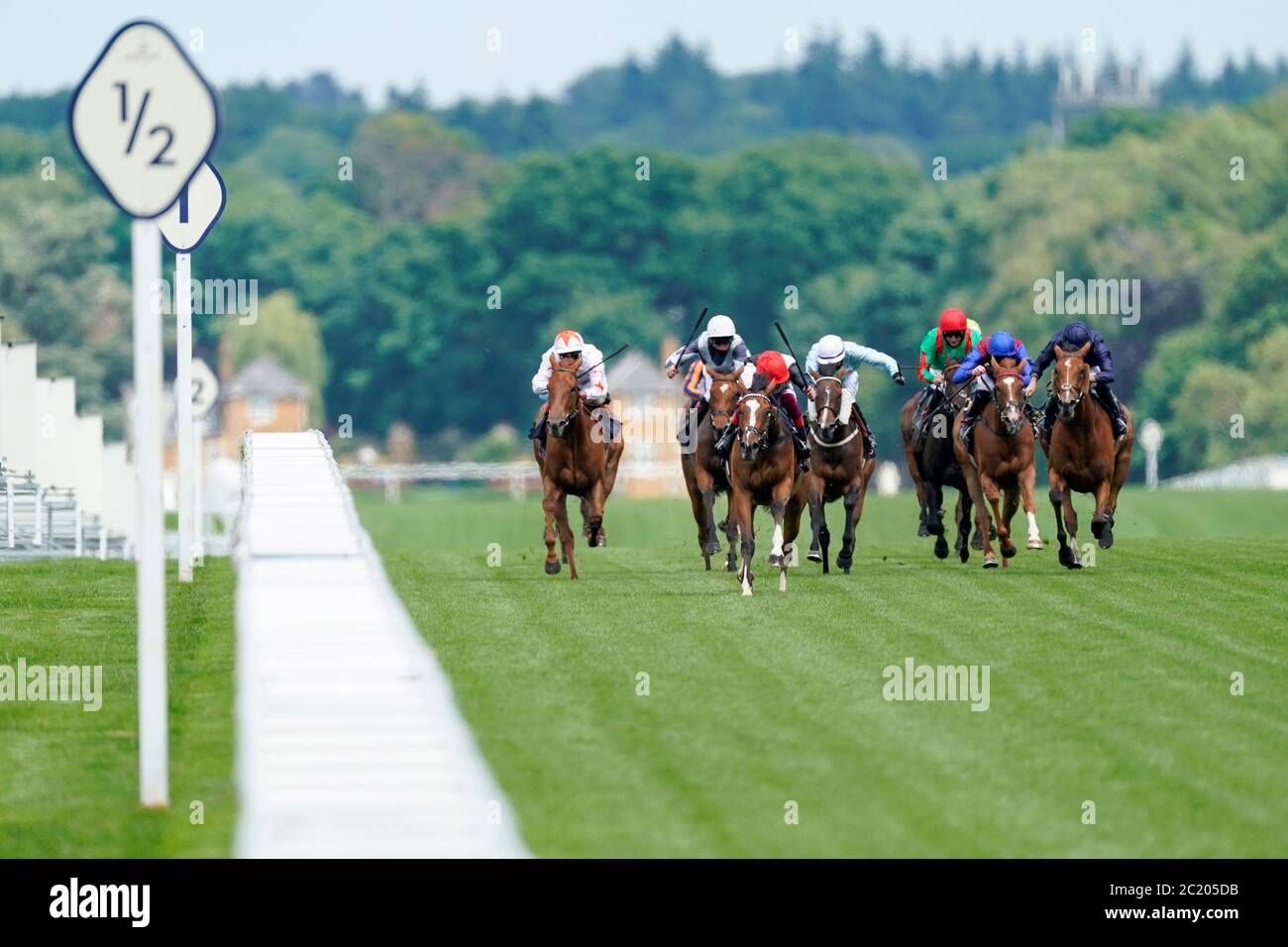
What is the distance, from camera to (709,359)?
22.3 metres

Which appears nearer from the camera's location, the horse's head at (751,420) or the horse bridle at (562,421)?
the horse's head at (751,420)

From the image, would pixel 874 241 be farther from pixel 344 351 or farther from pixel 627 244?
pixel 344 351

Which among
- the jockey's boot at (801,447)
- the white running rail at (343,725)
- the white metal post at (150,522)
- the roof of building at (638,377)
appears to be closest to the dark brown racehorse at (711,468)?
the jockey's boot at (801,447)

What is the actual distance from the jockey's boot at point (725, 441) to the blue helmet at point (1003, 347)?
282 cm

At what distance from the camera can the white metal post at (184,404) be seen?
2345cm

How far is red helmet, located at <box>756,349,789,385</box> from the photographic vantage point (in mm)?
21781

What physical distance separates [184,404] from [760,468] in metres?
6.34

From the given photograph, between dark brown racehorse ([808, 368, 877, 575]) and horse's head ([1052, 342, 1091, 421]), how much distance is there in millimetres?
1599

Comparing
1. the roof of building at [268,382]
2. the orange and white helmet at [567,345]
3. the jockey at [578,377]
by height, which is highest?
the orange and white helmet at [567,345]

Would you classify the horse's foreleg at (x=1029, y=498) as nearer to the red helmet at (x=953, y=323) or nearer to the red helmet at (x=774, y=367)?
the red helmet at (x=953, y=323)

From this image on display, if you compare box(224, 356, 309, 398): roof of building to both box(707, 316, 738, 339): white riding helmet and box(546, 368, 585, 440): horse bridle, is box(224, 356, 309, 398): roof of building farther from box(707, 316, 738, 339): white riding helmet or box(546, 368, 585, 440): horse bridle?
box(707, 316, 738, 339): white riding helmet

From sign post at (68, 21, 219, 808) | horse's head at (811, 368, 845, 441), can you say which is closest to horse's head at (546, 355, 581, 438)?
horse's head at (811, 368, 845, 441)
